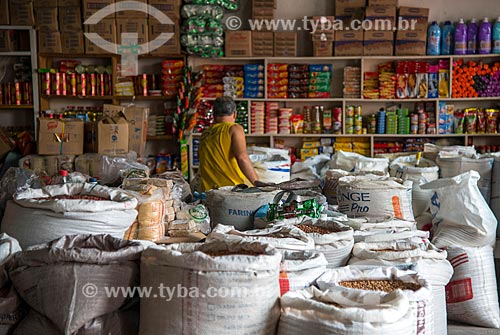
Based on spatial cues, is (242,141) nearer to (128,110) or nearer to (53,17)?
(128,110)

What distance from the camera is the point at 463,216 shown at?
11.9 feet

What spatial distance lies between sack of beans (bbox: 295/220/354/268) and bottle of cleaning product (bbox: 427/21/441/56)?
4.64 metres

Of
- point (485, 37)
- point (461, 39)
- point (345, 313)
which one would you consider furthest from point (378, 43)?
point (345, 313)

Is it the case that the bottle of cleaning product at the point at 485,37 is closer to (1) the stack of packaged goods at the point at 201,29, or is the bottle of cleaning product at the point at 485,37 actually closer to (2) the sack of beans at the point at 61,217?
(1) the stack of packaged goods at the point at 201,29

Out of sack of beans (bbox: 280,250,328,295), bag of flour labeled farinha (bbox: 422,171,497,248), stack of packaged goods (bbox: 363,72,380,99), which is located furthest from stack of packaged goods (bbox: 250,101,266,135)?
sack of beans (bbox: 280,250,328,295)

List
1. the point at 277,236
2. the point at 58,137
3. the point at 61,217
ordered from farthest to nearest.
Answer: the point at 58,137 → the point at 277,236 → the point at 61,217

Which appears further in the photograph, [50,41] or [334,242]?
[50,41]

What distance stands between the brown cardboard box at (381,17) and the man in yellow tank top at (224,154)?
9.59ft

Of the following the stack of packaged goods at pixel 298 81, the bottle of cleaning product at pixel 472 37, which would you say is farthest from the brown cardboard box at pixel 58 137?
the bottle of cleaning product at pixel 472 37

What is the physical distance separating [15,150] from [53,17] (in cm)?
156

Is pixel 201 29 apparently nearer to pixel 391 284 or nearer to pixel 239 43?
pixel 239 43

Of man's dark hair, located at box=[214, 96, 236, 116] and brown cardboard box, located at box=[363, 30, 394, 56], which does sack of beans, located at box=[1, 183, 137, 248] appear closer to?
man's dark hair, located at box=[214, 96, 236, 116]

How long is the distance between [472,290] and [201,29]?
4094 mm

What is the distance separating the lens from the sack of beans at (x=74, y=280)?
184cm
